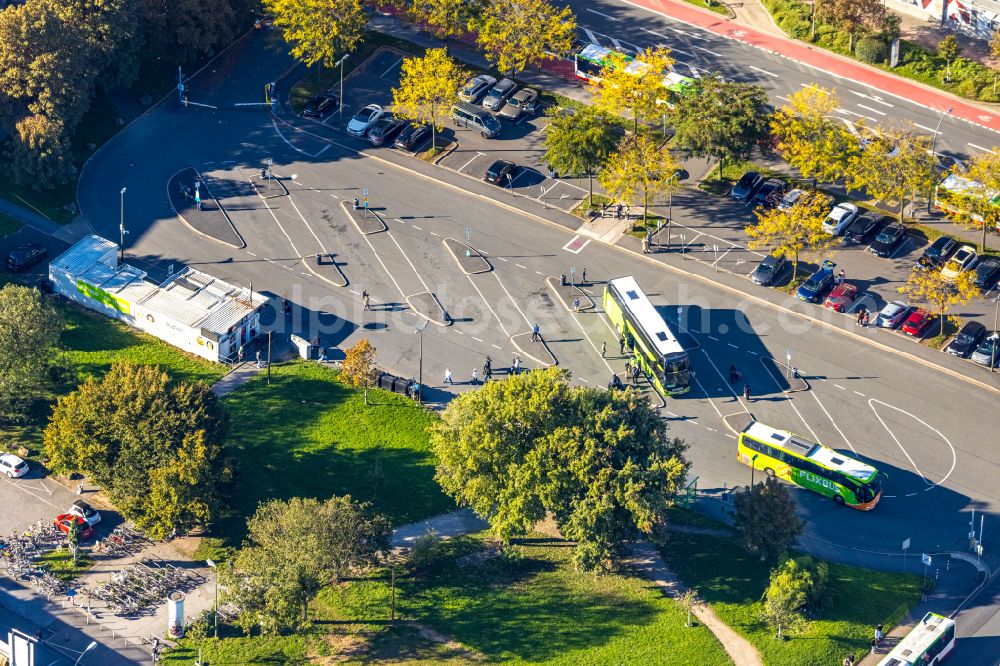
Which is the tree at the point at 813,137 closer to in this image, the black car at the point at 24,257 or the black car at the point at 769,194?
the black car at the point at 769,194

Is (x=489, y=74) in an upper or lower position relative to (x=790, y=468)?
upper

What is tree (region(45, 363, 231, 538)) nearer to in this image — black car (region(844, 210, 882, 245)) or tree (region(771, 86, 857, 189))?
tree (region(771, 86, 857, 189))

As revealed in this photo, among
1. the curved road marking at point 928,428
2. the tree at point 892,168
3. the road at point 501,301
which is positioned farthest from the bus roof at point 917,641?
the tree at point 892,168

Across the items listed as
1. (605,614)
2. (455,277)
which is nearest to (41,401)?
(455,277)

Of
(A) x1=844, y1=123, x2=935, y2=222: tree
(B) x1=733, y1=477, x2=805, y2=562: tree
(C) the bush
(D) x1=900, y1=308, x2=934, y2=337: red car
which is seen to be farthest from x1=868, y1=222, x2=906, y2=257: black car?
(B) x1=733, y1=477, x2=805, y2=562: tree

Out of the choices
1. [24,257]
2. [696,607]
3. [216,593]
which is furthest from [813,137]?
[24,257]

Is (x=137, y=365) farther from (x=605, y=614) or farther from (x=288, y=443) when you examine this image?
(x=605, y=614)
